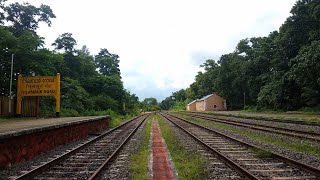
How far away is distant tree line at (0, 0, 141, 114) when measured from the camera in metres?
26.0

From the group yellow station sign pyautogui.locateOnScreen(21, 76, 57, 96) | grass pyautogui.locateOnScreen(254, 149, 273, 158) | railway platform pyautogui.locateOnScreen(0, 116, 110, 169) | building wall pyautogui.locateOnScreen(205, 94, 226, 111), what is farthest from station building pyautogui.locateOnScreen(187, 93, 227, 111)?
grass pyautogui.locateOnScreen(254, 149, 273, 158)

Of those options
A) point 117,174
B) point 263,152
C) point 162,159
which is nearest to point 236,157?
point 263,152

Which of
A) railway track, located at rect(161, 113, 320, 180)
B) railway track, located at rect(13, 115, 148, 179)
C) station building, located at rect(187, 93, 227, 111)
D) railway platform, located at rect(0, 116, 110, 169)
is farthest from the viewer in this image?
station building, located at rect(187, 93, 227, 111)

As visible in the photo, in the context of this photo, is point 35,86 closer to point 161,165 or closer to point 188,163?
point 161,165

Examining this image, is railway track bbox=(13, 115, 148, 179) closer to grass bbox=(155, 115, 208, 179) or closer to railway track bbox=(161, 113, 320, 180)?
grass bbox=(155, 115, 208, 179)

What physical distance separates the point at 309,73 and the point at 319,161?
2991 centimetres

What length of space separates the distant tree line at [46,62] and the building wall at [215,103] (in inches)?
1557

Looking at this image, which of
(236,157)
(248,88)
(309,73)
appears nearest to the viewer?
(236,157)

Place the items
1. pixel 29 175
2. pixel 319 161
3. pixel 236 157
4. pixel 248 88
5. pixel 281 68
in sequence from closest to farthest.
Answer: pixel 29 175 → pixel 319 161 → pixel 236 157 → pixel 281 68 → pixel 248 88

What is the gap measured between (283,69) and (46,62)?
3753 centimetres

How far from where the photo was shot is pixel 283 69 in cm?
5147

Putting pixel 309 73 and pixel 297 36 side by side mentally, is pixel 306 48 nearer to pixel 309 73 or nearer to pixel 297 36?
pixel 309 73

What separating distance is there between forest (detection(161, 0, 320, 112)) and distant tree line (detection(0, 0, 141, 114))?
25.2 m

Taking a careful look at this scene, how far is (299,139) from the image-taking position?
14.8 metres
